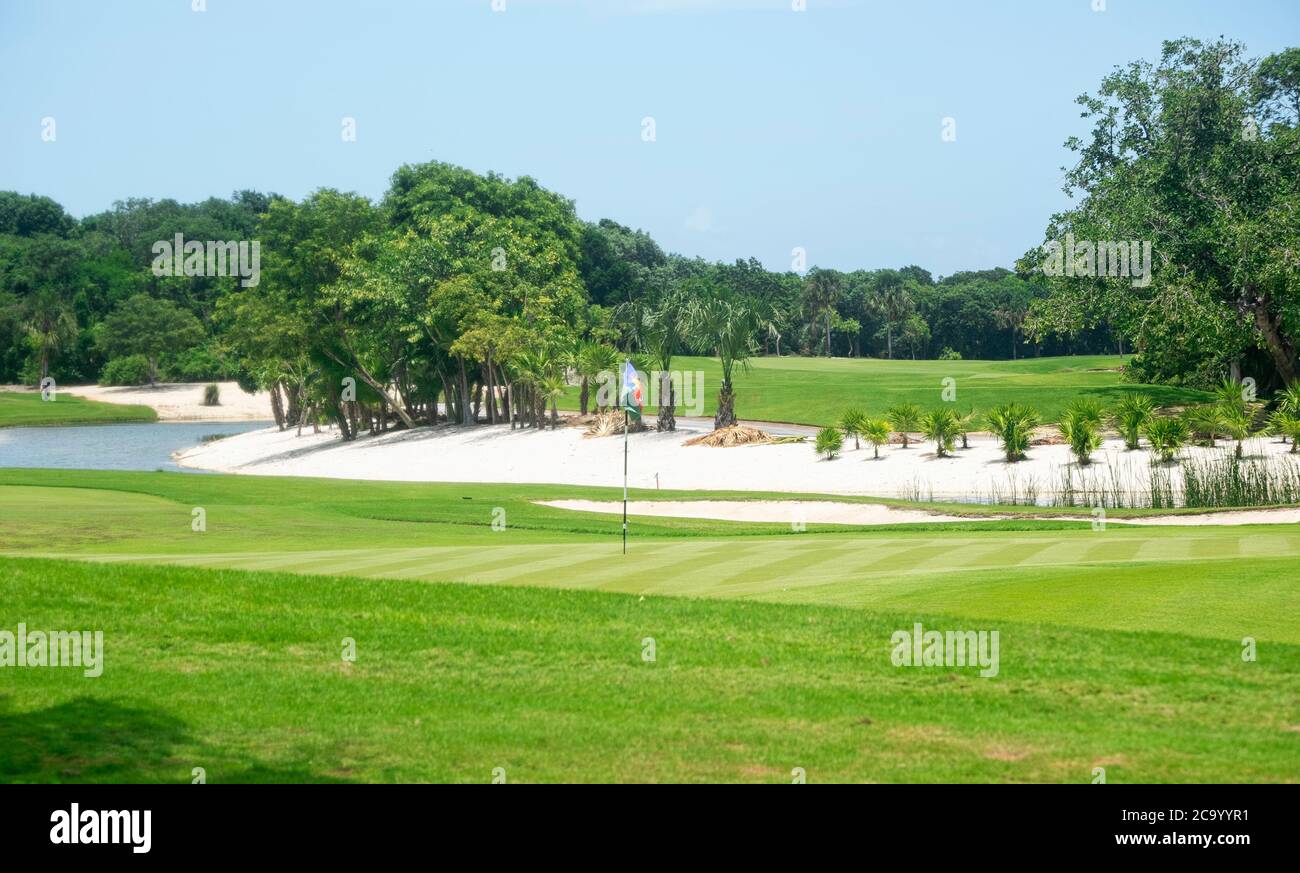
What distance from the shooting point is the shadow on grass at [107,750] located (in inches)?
315

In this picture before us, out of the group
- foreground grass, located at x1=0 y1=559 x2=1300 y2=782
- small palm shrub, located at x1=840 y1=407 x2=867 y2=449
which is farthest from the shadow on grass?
small palm shrub, located at x1=840 y1=407 x2=867 y2=449

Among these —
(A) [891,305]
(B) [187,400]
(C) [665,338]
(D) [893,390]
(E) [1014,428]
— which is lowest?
(E) [1014,428]

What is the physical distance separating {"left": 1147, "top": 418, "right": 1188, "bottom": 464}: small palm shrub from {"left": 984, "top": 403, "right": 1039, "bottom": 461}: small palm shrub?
4.05 meters

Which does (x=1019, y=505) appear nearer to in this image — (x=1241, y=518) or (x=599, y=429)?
(x=1241, y=518)

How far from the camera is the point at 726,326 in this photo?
172 feet

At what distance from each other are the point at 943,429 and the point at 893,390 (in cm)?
2407

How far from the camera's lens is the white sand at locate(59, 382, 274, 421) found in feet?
351

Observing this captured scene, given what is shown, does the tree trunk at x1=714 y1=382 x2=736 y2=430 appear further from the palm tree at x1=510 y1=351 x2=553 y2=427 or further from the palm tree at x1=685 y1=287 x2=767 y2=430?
the palm tree at x1=510 y1=351 x2=553 y2=427

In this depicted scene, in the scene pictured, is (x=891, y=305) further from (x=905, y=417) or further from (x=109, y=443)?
(x=905, y=417)

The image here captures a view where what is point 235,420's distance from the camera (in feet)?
348

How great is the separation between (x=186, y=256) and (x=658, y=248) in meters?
49.9

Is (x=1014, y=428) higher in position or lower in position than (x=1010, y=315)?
lower

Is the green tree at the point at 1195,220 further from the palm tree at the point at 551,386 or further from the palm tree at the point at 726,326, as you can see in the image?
the palm tree at the point at 551,386

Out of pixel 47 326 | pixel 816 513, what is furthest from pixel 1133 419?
pixel 47 326
